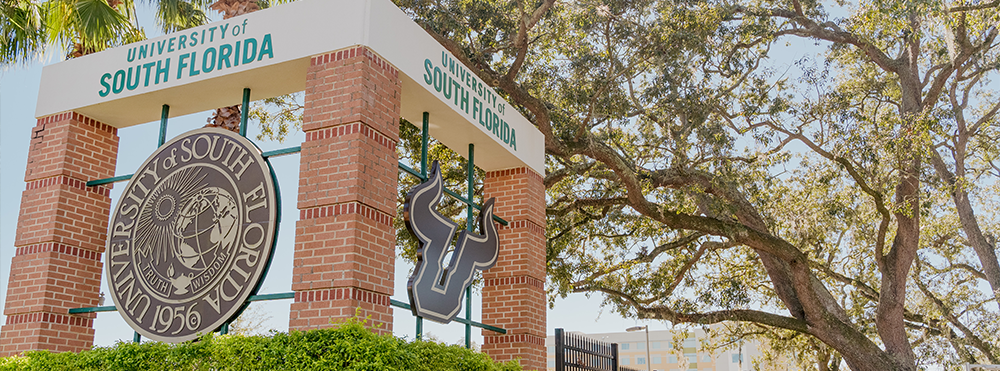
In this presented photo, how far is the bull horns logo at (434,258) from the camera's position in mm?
8750

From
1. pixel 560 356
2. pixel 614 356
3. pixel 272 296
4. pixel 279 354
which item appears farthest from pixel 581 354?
pixel 279 354

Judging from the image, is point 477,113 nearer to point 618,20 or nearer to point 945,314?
point 618,20

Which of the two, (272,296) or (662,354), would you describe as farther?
(662,354)

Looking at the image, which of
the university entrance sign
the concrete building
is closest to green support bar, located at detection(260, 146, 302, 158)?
the university entrance sign

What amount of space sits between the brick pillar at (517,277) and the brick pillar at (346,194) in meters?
3.64

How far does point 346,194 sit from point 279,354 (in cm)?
155

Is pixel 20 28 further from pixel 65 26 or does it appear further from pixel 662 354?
pixel 662 354

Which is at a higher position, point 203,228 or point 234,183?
point 234,183

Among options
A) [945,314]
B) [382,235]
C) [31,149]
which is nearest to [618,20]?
[382,235]

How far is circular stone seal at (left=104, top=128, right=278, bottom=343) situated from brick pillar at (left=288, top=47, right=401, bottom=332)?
66 cm

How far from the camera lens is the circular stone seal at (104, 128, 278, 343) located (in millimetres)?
7902

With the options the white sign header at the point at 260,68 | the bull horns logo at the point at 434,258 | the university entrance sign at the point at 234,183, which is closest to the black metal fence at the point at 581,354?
the university entrance sign at the point at 234,183

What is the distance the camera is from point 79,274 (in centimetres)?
918

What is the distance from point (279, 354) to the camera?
6793mm
